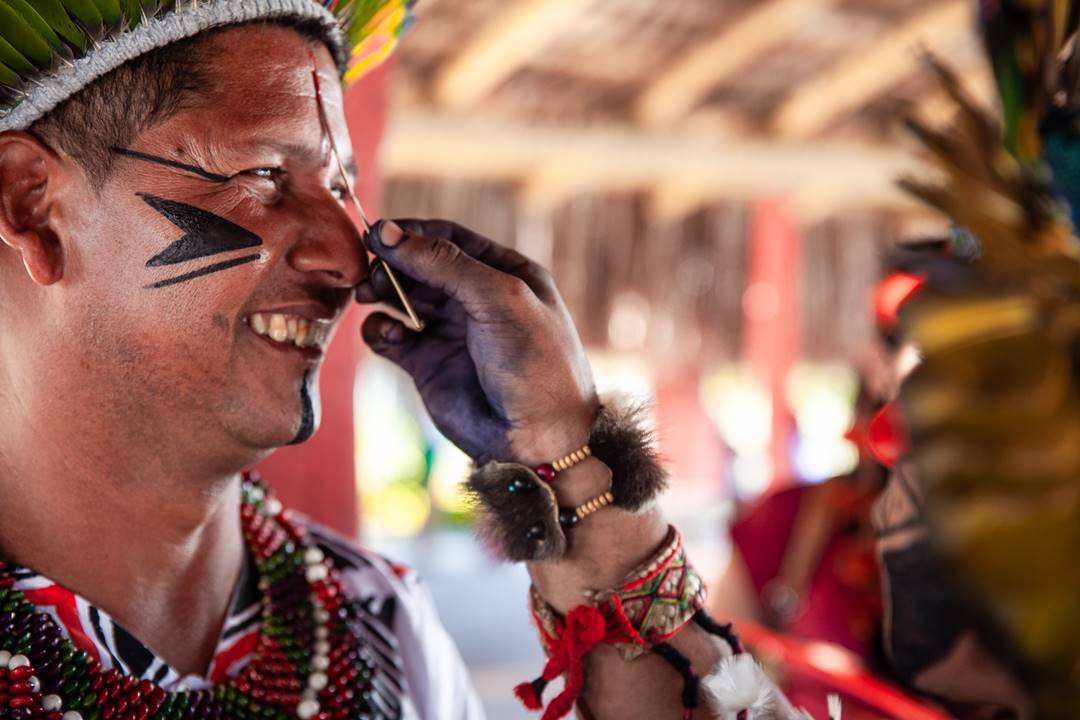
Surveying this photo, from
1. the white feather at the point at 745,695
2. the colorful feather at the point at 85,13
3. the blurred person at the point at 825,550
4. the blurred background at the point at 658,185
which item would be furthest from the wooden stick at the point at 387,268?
the blurred background at the point at 658,185

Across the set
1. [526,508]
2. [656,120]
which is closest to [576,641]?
[526,508]

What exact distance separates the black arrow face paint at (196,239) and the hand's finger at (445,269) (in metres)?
0.20

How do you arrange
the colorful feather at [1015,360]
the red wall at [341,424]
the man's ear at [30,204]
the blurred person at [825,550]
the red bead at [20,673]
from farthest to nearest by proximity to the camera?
the blurred person at [825,550] < the red wall at [341,424] < the man's ear at [30,204] < the red bead at [20,673] < the colorful feather at [1015,360]

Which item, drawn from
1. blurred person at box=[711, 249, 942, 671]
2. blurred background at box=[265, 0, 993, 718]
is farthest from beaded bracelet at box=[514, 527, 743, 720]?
blurred background at box=[265, 0, 993, 718]

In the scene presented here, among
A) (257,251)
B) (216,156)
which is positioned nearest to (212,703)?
(257,251)

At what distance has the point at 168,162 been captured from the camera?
1.58m

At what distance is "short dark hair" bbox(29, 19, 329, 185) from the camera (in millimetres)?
1566

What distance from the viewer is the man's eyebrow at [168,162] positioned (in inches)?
61.9

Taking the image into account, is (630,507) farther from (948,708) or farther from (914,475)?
(948,708)

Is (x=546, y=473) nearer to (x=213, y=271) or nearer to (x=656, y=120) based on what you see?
(x=213, y=271)

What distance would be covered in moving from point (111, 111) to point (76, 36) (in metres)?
0.11

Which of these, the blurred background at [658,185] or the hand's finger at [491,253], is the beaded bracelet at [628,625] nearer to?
the hand's finger at [491,253]

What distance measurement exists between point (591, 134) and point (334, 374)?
14.2ft

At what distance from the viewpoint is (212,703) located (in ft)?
5.28
